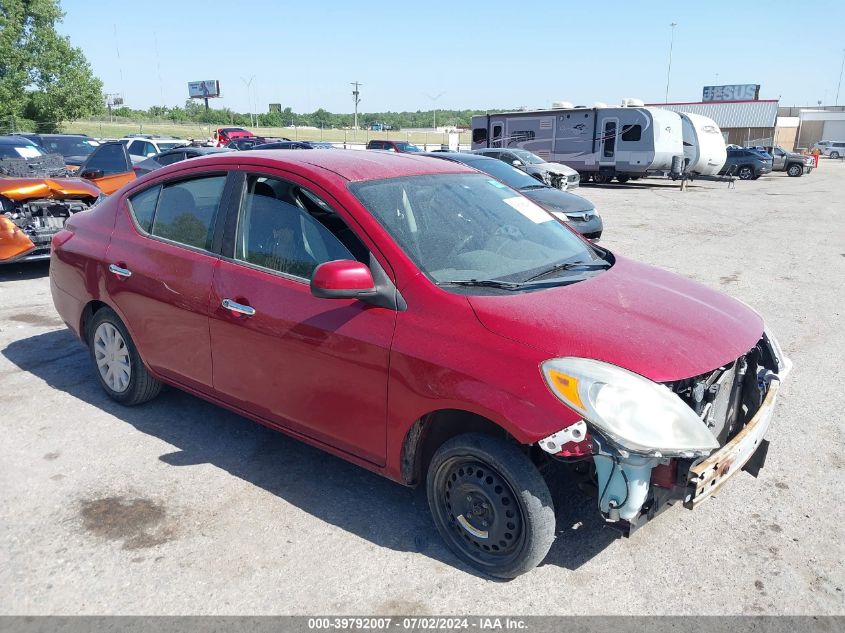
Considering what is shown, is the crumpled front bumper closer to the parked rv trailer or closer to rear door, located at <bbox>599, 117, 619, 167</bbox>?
the parked rv trailer

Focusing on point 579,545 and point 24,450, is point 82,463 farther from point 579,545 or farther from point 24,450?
point 579,545

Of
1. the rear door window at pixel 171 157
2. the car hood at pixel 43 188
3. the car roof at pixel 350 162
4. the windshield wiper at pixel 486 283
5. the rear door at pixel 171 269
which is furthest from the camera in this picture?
the rear door window at pixel 171 157

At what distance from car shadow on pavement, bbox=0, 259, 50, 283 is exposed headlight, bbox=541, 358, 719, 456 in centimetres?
803

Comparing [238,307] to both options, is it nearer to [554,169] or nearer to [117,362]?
[117,362]

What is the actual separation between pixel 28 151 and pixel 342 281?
9475mm

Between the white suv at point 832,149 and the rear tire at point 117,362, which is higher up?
the white suv at point 832,149

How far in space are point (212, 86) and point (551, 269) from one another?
103600 millimetres

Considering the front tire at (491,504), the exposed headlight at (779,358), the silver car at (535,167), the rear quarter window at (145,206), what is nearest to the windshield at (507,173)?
the silver car at (535,167)

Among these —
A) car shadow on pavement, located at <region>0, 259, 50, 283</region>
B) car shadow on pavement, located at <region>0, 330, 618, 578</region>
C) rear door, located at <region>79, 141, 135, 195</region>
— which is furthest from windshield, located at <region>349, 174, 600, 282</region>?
rear door, located at <region>79, 141, 135, 195</region>

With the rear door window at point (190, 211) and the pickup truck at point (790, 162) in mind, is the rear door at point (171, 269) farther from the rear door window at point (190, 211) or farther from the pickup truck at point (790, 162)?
the pickup truck at point (790, 162)

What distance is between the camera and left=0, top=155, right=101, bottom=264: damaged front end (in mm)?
7680

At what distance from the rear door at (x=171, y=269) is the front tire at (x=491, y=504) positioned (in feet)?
5.27

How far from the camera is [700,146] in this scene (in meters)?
25.9

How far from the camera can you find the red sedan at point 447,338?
2.50 metres
